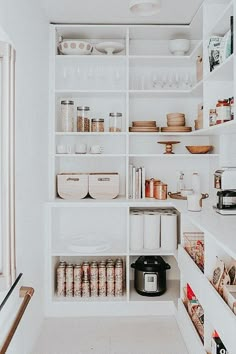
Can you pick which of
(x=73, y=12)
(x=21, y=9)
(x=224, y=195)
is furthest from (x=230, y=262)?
(x=73, y=12)

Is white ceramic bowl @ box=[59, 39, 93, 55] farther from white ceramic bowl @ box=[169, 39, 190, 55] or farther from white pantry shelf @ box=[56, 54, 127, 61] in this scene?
white ceramic bowl @ box=[169, 39, 190, 55]

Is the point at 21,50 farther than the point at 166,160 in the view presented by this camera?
No

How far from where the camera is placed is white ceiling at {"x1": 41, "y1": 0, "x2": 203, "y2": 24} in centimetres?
299

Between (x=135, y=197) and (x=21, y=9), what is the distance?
1705 millimetres

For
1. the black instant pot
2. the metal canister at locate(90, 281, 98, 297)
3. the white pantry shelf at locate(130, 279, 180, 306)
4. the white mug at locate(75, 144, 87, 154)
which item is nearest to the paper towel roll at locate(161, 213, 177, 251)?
the black instant pot

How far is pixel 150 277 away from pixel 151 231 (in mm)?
371

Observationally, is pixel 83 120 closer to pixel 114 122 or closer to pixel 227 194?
pixel 114 122

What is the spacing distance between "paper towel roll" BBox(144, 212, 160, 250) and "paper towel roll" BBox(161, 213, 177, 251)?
0.14 ft

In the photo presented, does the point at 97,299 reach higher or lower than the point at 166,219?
lower

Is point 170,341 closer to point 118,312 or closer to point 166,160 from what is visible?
point 118,312

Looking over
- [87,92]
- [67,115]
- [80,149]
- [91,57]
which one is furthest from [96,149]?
[91,57]

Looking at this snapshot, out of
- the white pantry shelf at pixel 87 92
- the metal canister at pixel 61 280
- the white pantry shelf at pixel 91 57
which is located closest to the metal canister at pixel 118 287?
the metal canister at pixel 61 280

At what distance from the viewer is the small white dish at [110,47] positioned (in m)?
3.40

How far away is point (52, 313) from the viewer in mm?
3266
